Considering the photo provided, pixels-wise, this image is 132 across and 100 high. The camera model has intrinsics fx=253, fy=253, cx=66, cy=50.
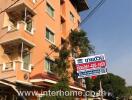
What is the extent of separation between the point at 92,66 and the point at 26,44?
11297mm

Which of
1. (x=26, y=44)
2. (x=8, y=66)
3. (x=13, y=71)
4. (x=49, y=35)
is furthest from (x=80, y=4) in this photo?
Result: (x=13, y=71)

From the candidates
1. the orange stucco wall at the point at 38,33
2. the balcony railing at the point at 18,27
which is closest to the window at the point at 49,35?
the orange stucco wall at the point at 38,33

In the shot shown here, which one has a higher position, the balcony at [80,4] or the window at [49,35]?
the balcony at [80,4]

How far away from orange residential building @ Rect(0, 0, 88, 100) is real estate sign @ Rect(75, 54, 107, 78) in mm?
8321

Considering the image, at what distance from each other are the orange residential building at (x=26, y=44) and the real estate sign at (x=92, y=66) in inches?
328

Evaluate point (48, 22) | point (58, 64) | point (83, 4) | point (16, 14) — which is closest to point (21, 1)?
point (16, 14)

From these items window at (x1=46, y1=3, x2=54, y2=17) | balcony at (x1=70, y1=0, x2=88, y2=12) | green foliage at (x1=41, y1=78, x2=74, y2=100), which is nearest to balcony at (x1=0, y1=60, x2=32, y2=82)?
green foliage at (x1=41, y1=78, x2=74, y2=100)

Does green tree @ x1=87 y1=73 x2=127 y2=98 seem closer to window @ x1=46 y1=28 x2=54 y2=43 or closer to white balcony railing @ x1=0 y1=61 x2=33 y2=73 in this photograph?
window @ x1=46 y1=28 x2=54 y2=43

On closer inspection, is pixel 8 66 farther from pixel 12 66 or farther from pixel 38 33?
pixel 38 33

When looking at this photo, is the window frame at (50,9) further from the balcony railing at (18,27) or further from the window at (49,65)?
the window at (49,65)

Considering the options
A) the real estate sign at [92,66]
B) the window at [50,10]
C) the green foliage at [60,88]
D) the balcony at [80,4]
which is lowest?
the green foliage at [60,88]

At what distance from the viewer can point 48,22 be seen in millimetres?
24391

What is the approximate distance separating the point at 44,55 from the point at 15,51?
2.54 metres

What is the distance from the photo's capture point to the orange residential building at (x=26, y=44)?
19.5 m
